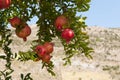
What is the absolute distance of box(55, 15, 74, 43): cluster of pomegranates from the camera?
13.1 ft

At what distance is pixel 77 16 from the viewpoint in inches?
173

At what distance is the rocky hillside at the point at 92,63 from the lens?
66.4 feet

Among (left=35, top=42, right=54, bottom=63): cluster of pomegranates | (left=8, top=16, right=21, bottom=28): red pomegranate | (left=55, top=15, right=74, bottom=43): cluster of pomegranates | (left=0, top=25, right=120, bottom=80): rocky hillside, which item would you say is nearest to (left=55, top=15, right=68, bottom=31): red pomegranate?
(left=55, top=15, right=74, bottom=43): cluster of pomegranates

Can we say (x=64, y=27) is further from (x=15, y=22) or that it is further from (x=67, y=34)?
→ (x=15, y=22)

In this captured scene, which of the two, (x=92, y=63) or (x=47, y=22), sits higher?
(x=47, y=22)

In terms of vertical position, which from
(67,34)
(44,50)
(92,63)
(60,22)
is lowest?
(92,63)

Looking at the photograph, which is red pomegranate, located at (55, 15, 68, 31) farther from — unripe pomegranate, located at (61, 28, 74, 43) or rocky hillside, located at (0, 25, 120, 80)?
rocky hillside, located at (0, 25, 120, 80)

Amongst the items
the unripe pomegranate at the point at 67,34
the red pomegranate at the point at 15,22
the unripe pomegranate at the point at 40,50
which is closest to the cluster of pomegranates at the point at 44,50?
the unripe pomegranate at the point at 40,50

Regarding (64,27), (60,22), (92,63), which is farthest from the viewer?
(92,63)

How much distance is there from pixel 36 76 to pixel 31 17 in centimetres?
1502

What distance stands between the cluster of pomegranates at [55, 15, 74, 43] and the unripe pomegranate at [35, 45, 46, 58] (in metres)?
0.27

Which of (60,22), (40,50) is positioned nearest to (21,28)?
(40,50)

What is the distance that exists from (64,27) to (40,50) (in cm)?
36

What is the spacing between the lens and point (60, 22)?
398 cm
